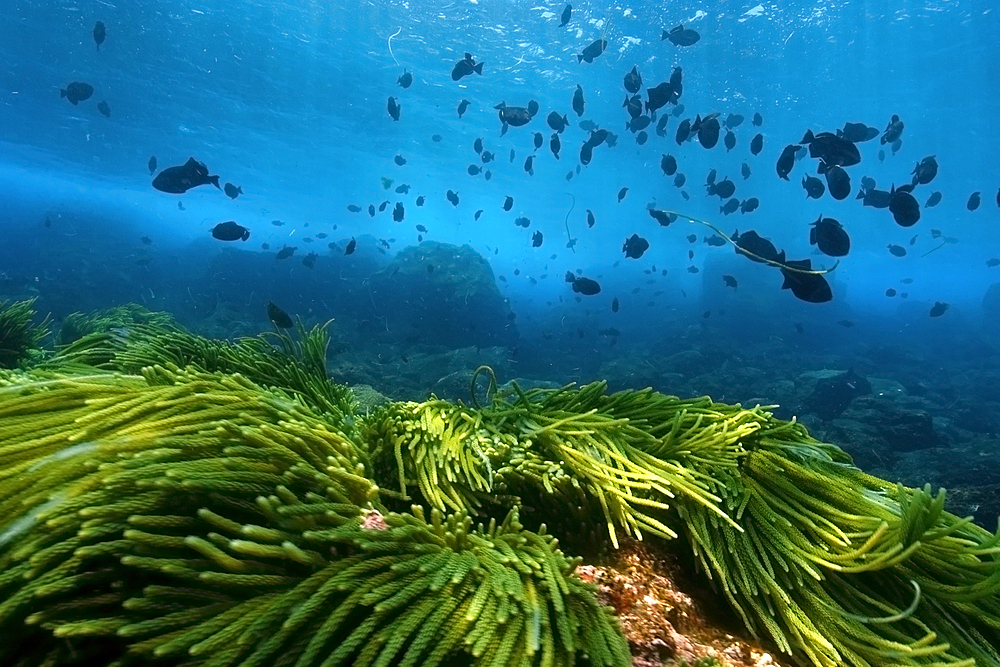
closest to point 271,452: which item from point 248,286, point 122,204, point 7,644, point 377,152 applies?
point 7,644

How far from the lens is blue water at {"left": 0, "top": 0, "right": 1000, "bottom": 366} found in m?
25.1

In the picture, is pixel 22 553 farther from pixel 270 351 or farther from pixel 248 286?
pixel 248 286

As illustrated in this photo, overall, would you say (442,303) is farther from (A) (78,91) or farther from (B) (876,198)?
(B) (876,198)

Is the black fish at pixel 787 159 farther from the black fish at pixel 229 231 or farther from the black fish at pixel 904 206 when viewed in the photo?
the black fish at pixel 229 231

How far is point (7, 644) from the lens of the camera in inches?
49.7

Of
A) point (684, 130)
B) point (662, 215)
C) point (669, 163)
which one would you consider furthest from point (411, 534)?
point (669, 163)

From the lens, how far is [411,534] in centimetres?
160

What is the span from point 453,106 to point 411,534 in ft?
117

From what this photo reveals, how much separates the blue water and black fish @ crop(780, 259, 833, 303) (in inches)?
912

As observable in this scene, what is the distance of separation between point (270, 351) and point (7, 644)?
2751mm

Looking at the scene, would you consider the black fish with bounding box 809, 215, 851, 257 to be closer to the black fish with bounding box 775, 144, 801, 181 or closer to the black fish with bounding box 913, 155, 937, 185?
the black fish with bounding box 775, 144, 801, 181

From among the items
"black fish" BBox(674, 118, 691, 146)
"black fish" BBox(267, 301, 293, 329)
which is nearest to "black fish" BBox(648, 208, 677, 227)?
"black fish" BBox(674, 118, 691, 146)

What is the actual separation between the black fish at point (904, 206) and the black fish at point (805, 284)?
97.2 inches

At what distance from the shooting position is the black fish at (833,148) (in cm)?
721
